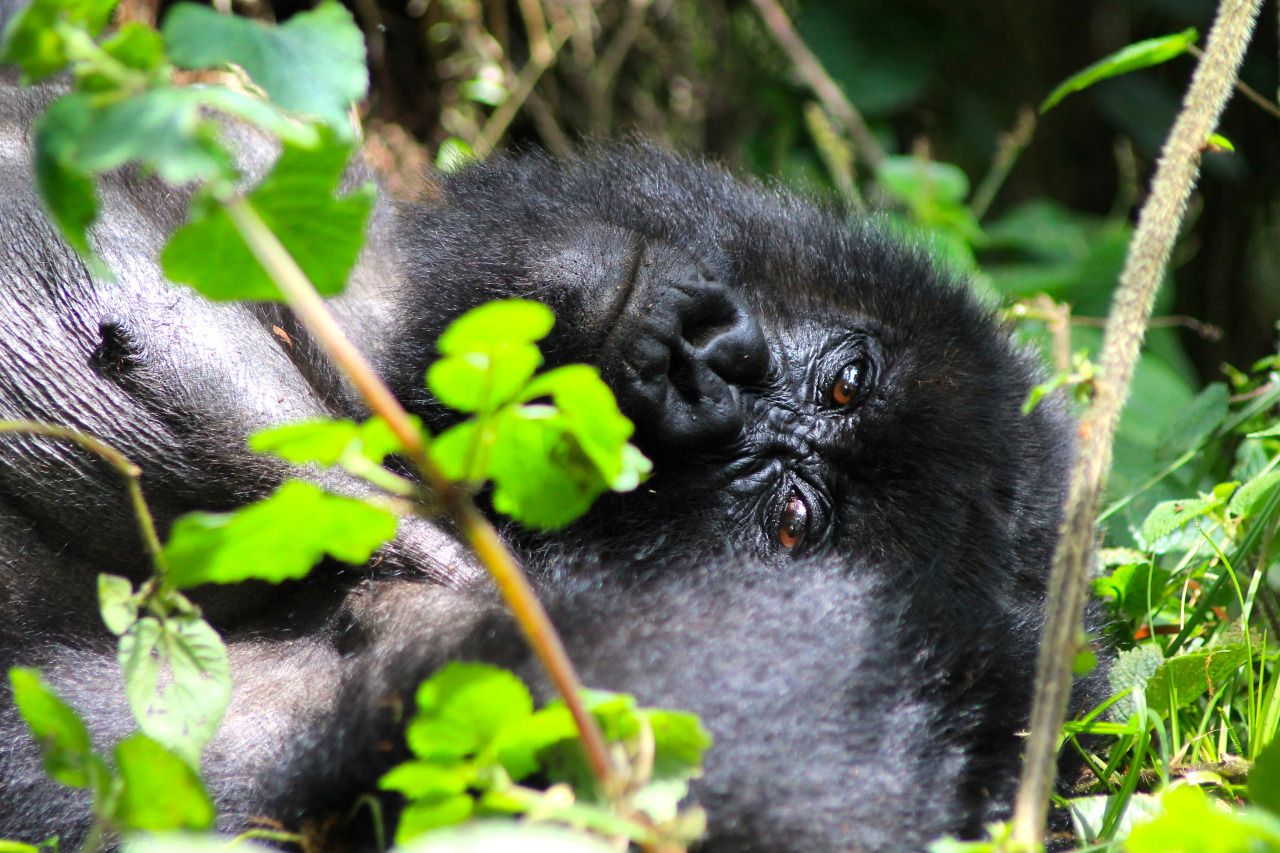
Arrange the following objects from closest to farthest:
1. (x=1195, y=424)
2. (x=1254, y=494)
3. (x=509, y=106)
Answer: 1. (x=1254, y=494)
2. (x=1195, y=424)
3. (x=509, y=106)

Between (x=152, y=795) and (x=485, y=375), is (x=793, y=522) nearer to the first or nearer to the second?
(x=485, y=375)

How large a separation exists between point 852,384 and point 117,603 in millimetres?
1069

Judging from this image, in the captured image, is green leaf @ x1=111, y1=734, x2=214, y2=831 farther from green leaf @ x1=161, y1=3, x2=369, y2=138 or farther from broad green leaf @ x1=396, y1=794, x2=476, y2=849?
green leaf @ x1=161, y1=3, x2=369, y2=138

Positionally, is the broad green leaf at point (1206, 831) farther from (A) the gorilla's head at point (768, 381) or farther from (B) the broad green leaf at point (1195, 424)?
(B) the broad green leaf at point (1195, 424)

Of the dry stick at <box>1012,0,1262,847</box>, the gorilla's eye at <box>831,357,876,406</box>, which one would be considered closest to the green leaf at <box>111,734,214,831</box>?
the dry stick at <box>1012,0,1262,847</box>

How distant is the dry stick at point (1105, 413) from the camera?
36.8 inches

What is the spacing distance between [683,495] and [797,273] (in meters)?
0.43

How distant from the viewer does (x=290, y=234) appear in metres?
0.89

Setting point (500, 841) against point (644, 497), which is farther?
point (644, 497)

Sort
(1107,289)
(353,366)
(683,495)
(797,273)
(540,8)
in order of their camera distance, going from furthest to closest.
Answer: (540,8)
(1107,289)
(797,273)
(683,495)
(353,366)

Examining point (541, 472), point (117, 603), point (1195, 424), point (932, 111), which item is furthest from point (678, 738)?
point (932, 111)

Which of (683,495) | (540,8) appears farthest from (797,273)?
(540,8)

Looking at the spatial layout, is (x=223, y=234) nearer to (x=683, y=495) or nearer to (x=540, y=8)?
(x=683, y=495)

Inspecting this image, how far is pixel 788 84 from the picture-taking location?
3.98 metres
